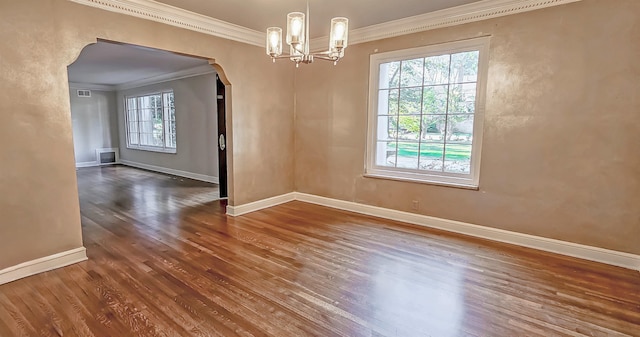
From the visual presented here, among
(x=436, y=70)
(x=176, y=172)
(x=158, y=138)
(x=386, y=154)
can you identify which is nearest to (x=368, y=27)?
(x=436, y=70)

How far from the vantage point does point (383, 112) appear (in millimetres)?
4375

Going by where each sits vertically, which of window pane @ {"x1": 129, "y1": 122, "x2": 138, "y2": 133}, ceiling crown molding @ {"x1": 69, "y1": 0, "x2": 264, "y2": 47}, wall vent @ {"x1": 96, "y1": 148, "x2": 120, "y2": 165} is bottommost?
wall vent @ {"x1": 96, "y1": 148, "x2": 120, "y2": 165}

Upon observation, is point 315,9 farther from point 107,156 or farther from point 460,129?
point 107,156

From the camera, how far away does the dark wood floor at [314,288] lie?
2074 mm

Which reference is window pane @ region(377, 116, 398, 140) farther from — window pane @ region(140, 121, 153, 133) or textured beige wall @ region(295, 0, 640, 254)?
window pane @ region(140, 121, 153, 133)

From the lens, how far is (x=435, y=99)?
3896 mm

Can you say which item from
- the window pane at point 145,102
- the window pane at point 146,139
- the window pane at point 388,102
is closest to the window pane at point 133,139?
the window pane at point 146,139

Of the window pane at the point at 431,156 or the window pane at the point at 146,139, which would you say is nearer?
the window pane at the point at 431,156

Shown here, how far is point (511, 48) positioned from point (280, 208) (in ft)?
11.7

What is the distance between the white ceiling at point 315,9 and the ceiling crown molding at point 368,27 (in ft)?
0.32

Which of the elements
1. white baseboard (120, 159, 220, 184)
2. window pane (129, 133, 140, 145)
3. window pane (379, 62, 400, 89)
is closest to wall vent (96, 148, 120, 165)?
white baseboard (120, 159, 220, 184)

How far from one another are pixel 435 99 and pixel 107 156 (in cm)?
1034

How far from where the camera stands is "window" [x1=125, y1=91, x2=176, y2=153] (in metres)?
8.19

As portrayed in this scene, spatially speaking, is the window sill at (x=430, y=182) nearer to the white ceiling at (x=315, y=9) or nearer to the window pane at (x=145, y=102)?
the white ceiling at (x=315, y=9)
